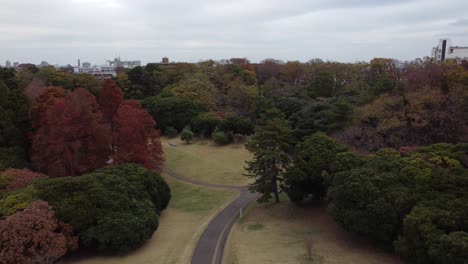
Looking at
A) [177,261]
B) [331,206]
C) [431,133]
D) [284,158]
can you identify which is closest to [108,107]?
[284,158]

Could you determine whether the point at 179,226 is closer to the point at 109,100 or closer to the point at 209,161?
the point at 209,161

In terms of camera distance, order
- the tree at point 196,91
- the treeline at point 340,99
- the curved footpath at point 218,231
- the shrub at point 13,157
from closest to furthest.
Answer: the curved footpath at point 218,231
the shrub at point 13,157
the treeline at point 340,99
the tree at point 196,91

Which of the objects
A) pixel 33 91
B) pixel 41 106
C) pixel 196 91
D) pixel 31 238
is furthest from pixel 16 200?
pixel 196 91

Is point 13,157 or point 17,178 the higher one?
point 13,157

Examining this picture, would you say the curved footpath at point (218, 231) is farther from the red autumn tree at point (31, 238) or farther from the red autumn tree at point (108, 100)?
the red autumn tree at point (108, 100)

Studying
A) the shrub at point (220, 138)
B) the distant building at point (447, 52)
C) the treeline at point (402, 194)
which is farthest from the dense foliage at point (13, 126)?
the distant building at point (447, 52)

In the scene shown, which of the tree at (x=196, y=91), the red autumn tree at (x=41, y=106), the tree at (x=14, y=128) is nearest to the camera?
Result: the tree at (x=14, y=128)
